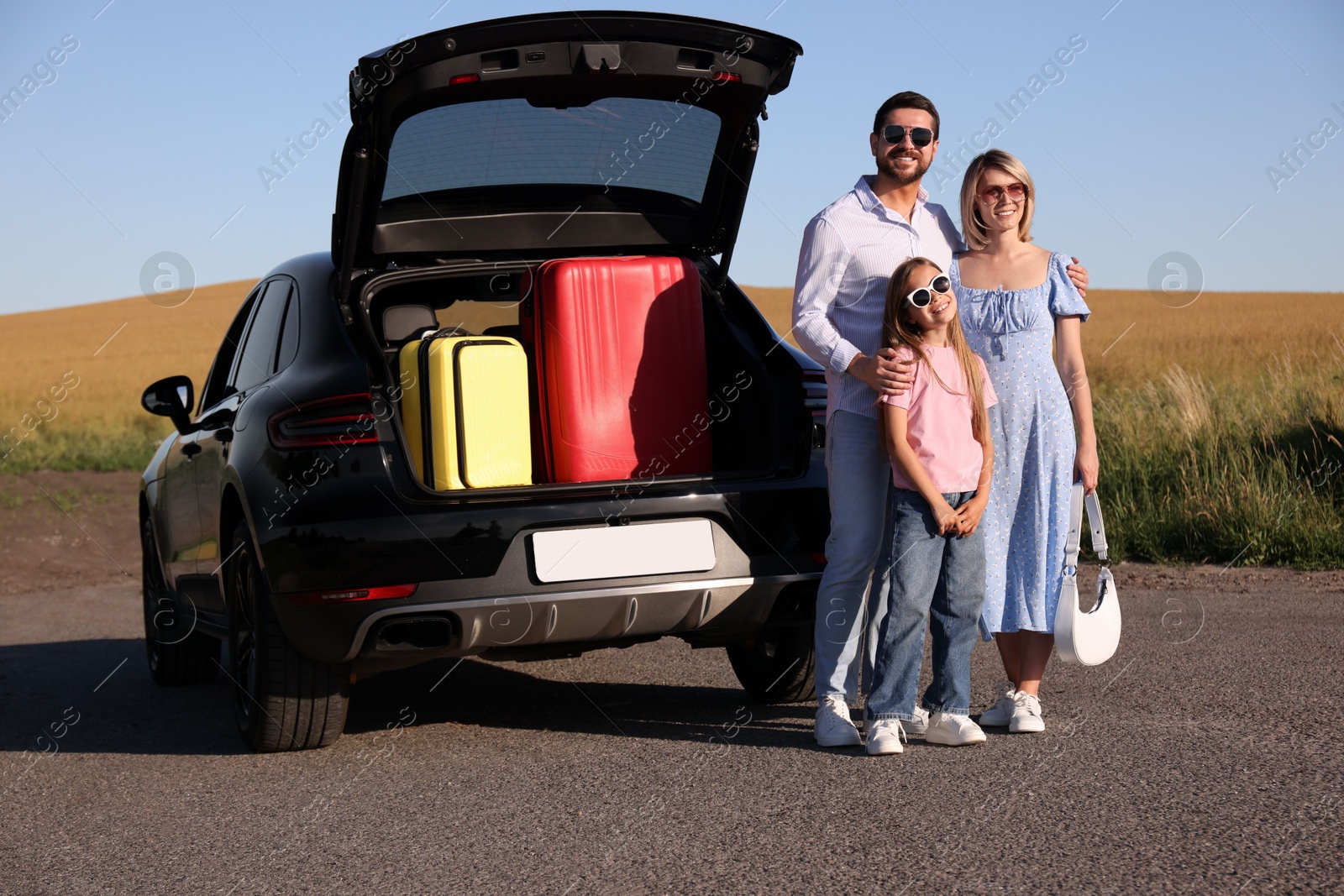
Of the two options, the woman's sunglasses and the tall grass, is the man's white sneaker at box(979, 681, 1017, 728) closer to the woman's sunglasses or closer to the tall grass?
the woman's sunglasses

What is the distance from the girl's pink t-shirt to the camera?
3.96 m

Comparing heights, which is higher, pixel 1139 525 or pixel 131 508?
pixel 1139 525

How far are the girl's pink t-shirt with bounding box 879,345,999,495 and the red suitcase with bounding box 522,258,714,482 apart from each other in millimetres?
933

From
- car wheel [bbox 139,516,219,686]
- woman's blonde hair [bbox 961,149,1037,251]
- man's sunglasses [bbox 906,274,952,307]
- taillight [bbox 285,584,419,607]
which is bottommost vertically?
car wheel [bbox 139,516,219,686]

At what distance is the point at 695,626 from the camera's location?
4.11 meters

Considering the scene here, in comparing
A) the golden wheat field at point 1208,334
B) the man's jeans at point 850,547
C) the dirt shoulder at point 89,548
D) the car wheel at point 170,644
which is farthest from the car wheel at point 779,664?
the golden wheat field at point 1208,334

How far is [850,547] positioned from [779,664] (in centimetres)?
89

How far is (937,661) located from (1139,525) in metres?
5.10

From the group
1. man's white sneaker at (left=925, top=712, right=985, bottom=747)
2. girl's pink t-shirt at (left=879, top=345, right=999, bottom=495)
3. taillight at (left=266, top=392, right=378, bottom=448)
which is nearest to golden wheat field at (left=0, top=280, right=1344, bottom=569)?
taillight at (left=266, top=392, right=378, bottom=448)

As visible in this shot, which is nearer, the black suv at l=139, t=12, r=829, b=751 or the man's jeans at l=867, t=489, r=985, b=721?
the black suv at l=139, t=12, r=829, b=751

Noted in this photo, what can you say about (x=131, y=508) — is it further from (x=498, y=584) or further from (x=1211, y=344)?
(x=1211, y=344)

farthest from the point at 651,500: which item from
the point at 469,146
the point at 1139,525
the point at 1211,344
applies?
the point at 1211,344

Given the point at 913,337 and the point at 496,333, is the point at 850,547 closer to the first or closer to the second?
the point at 913,337

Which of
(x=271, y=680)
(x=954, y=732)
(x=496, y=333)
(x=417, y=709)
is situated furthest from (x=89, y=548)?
(x=954, y=732)
